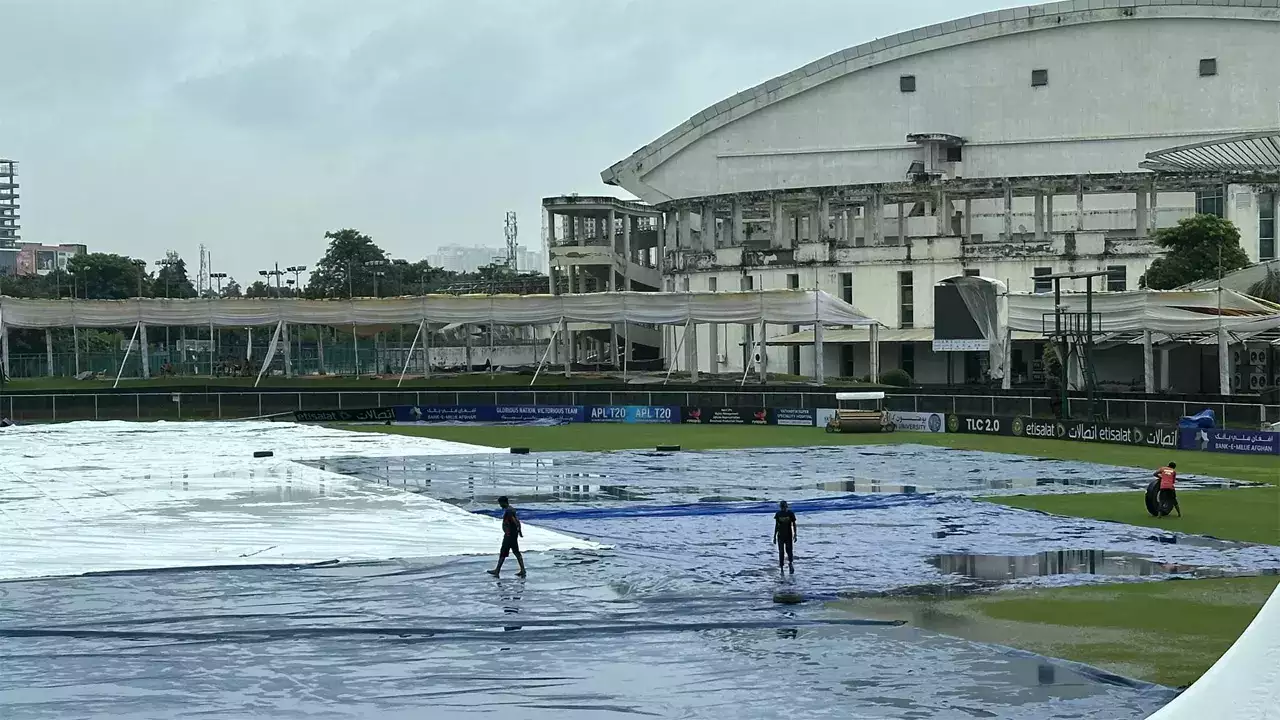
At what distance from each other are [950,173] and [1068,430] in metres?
55.7

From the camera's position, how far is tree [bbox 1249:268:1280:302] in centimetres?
8481

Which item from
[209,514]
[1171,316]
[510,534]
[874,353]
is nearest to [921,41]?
[874,353]

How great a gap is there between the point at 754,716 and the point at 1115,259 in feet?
285

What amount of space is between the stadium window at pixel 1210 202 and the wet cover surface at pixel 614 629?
71225 mm

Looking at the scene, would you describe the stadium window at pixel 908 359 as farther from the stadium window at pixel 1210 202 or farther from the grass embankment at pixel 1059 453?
the grass embankment at pixel 1059 453

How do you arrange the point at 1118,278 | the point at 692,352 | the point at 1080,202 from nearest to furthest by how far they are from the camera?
the point at 692,352, the point at 1118,278, the point at 1080,202

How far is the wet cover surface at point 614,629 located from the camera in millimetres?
20641

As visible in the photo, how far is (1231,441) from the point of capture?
5700 centimetres

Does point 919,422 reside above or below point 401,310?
below

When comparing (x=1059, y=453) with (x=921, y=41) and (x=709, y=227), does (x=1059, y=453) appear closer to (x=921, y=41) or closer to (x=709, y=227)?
(x=709, y=227)

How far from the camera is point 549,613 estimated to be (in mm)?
26734

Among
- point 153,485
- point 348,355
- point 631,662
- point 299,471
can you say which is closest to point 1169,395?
point 299,471

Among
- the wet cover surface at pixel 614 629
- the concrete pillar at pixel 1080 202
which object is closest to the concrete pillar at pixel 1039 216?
the concrete pillar at pixel 1080 202

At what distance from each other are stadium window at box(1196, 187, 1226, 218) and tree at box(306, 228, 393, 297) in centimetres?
10815
